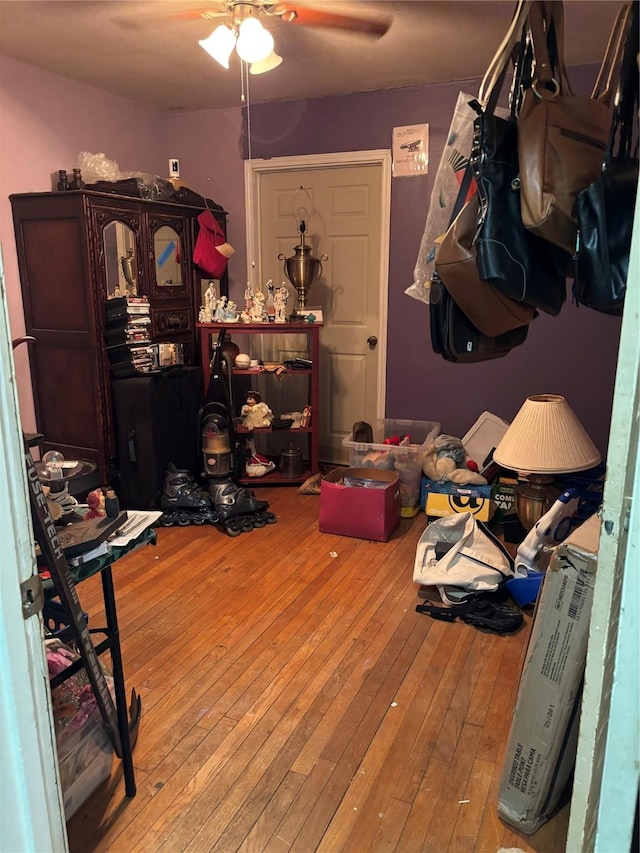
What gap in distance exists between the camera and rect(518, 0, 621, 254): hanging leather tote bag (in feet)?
4.33

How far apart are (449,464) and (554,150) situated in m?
2.38

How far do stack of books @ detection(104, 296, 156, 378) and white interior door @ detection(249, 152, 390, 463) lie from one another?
121cm

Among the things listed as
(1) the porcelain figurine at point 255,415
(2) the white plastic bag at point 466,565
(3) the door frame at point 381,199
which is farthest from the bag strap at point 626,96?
(1) the porcelain figurine at point 255,415

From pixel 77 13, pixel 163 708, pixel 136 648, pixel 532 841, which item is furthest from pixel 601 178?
pixel 77 13

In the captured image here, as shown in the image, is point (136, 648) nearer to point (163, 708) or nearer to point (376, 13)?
point (163, 708)

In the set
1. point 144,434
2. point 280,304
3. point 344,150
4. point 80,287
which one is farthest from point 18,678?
point 344,150

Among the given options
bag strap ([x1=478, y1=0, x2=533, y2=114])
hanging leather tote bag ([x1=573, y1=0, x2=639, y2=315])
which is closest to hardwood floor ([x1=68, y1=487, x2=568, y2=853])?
hanging leather tote bag ([x1=573, y1=0, x2=639, y2=315])

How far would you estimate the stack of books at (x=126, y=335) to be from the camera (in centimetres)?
364

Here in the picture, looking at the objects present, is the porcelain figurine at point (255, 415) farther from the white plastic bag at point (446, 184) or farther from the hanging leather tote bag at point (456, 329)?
the hanging leather tote bag at point (456, 329)

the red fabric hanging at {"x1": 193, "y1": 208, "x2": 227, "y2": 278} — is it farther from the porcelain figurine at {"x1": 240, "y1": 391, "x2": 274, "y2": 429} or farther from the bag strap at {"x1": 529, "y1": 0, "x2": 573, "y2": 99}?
the bag strap at {"x1": 529, "y1": 0, "x2": 573, "y2": 99}

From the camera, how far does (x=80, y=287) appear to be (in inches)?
141

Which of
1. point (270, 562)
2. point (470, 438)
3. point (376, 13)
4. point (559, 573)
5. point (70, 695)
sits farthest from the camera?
point (470, 438)

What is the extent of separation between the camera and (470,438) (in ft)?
12.8

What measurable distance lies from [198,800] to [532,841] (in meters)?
0.87
